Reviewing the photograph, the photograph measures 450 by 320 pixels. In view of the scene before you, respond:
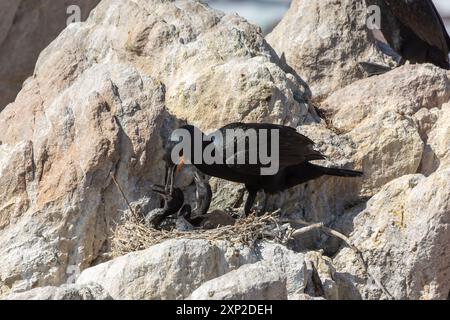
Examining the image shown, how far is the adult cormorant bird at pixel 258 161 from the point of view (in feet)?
42.6

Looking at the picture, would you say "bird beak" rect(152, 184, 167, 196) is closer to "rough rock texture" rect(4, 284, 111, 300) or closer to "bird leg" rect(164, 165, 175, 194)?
"bird leg" rect(164, 165, 175, 194)

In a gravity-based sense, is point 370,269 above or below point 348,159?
below

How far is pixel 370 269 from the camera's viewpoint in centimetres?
1270

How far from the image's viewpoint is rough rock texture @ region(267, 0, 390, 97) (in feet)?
50.3

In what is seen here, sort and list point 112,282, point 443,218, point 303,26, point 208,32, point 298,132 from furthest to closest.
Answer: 1. point 303,26
2. point 208,32
3. point 298,132
4. point 443,218
5. point 112,282

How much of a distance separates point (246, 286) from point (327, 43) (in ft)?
17.0

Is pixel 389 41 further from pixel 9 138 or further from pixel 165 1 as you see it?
pixel 9 138

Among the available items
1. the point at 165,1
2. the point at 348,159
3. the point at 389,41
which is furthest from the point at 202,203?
the point at 389,41

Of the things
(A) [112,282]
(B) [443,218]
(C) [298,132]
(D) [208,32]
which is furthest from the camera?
(D) [208,32]

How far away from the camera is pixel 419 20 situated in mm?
16188

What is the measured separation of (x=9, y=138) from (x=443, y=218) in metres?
3.90

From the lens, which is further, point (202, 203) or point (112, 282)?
point (202, 203)

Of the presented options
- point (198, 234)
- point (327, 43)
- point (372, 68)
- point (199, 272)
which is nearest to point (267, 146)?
point (198, 234)

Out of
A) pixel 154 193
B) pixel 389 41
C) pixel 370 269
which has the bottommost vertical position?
pixel 370 269
